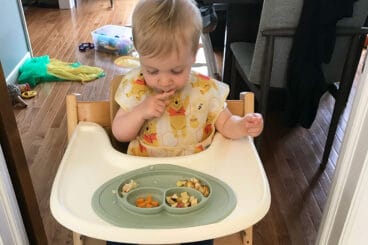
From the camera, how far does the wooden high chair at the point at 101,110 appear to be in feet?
2.98

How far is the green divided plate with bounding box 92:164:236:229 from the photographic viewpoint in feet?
2.23

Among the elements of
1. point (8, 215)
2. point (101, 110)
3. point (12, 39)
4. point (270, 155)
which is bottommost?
point (270, 155)

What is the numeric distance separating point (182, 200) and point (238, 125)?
229 millimetres

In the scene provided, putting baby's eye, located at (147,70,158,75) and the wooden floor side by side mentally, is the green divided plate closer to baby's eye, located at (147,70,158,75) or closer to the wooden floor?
baby's eye, located at (147,70,158,75)

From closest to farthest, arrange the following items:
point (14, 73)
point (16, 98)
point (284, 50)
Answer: point (284, 50) < point (16, 98) < point (14, 73)

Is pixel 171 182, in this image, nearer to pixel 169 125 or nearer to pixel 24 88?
pixel 169 125

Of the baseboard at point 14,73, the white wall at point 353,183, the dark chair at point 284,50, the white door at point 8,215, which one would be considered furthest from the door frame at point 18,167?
the baseboard at point 14,73

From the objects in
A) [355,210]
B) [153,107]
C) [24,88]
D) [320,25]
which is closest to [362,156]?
[355,210]

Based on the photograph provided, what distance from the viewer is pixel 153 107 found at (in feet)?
2.70

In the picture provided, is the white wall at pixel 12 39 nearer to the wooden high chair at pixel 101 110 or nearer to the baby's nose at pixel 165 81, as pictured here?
the wooden high chair at pixel 101 110

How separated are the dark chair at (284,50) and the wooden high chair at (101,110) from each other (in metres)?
0.48

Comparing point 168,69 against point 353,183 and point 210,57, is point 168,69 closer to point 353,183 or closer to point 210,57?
point 353,183

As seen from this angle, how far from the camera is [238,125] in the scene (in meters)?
0.87

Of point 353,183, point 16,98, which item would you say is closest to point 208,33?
point 16,98
